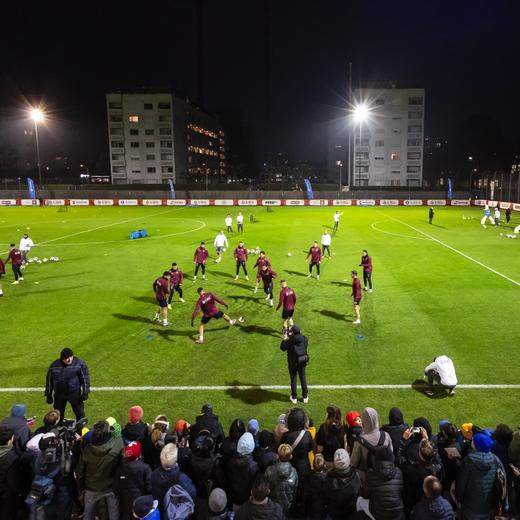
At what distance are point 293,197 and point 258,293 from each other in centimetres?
5657

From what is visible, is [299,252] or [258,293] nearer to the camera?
[258,293]

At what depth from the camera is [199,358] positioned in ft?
42.3

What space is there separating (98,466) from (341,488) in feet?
10.5

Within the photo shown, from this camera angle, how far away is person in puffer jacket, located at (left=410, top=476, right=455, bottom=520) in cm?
518

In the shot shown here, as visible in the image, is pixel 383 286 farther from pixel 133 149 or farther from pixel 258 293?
pixel 133 149

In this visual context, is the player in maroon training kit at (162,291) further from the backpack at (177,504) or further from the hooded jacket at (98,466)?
the backpack at (177,504)

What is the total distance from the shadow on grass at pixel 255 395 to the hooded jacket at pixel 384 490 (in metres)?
4.86

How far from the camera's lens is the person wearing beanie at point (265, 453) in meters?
6.12

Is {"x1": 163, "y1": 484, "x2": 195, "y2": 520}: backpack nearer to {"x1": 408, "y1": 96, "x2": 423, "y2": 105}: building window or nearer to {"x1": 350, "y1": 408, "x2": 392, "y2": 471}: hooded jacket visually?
{"x1": 350, "y1": 408, "x2": 392, "y2": 471}: hooded jacket

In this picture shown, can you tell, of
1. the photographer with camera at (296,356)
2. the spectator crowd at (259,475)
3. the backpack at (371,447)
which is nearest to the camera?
the spectator crowd at (259,475)

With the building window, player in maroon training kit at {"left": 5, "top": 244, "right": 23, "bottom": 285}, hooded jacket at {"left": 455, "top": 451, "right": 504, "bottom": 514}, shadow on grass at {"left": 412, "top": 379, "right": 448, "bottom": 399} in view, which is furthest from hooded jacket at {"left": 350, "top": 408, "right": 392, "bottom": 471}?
the building window

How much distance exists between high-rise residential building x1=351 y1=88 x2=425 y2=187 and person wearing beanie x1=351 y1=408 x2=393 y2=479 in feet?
312

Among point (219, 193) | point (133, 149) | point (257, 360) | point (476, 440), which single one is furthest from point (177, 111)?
point (476, 440)

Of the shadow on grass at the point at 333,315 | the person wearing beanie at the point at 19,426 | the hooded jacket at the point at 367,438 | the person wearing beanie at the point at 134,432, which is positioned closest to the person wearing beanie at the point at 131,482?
the person wearing beanie at the point at 134,432
